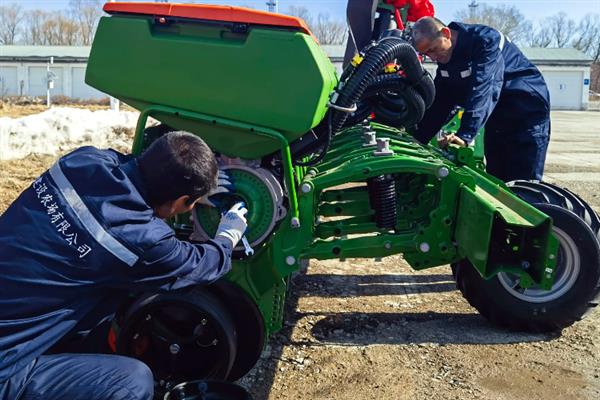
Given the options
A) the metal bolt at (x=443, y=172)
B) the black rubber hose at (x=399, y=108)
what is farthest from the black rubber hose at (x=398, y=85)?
the metal bolt at (x=443, y=172)

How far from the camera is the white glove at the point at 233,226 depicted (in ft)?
8.93

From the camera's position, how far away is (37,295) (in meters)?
2.09

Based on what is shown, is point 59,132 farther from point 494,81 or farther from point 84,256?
point 84,256

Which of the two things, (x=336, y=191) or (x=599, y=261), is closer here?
(x=599, y=261)

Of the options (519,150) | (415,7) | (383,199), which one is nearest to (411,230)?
(383,199)

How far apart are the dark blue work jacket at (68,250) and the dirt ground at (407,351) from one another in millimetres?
1184

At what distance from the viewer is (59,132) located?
1095 cm

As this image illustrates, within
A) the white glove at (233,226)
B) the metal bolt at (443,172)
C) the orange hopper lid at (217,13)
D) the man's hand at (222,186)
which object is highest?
the orange hopper lid at (217,13)

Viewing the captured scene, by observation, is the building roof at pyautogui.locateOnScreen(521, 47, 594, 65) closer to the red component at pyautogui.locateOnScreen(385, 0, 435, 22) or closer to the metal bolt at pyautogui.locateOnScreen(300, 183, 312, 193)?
the red component at pyautogui.locateOnScreen(385, 0, 435, 22)

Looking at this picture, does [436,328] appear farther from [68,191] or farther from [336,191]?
[68,191]

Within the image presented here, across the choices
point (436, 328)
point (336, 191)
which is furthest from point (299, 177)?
point (436, 328)

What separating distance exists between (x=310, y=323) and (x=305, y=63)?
1.71 meters

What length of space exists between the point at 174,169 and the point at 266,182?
0.87m

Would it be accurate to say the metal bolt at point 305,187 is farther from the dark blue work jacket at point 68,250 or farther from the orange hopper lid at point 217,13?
the dark blue work jacket at point 68,250
